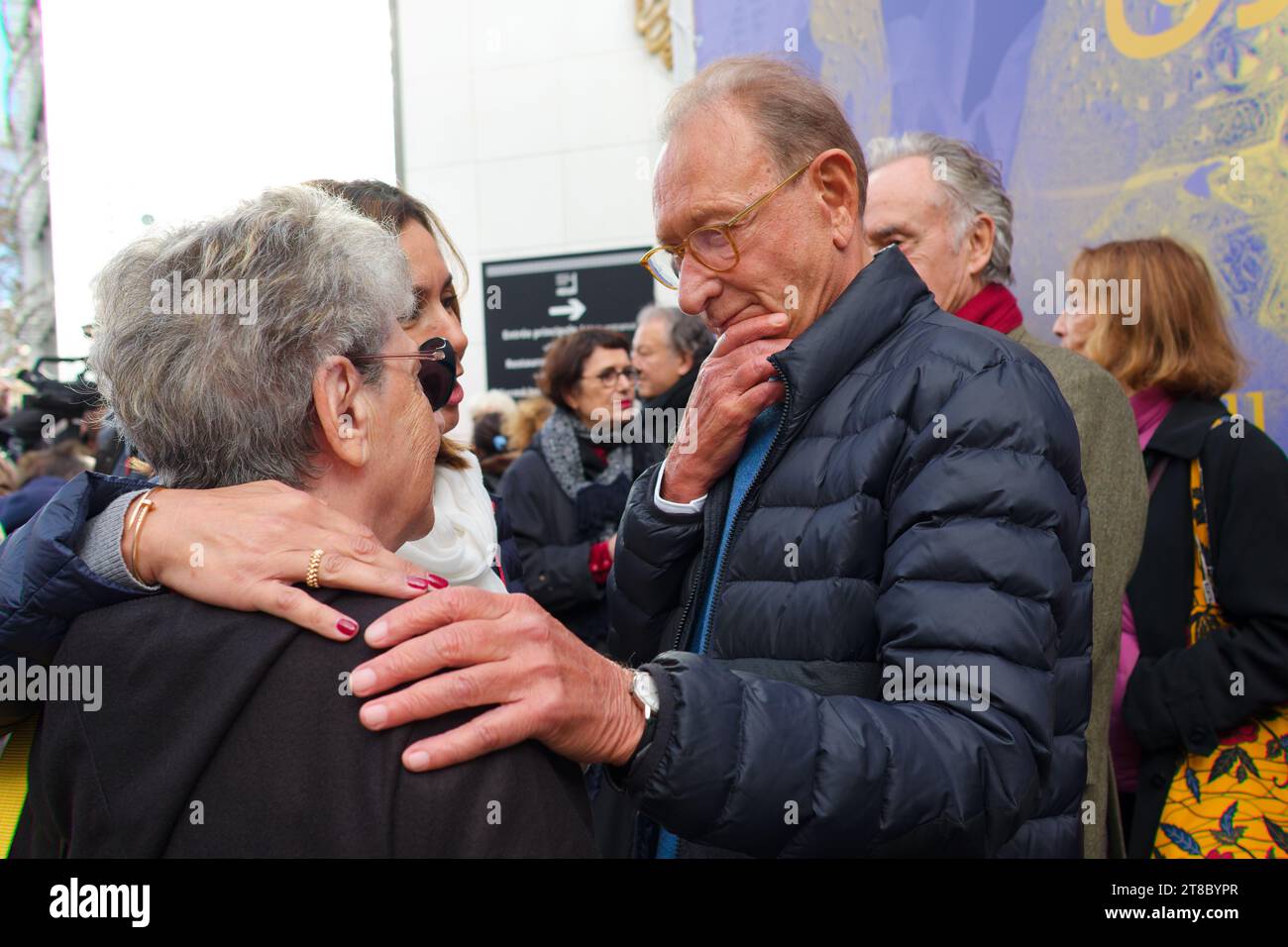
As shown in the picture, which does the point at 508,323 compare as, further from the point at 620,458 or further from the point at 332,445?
the point at 332,445

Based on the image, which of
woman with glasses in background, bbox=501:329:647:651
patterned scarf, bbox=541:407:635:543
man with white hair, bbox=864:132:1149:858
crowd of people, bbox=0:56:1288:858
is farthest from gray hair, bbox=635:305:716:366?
crowd of people, bbox=0:56:1288:858

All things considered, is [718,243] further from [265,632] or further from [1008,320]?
[1008,320]

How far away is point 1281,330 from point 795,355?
2186mm

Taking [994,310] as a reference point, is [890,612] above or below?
below

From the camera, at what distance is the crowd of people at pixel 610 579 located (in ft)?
3.97

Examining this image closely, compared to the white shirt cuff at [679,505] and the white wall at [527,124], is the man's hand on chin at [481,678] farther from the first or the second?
the white wall at [527,124]

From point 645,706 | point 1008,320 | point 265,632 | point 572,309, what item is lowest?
point 645,706

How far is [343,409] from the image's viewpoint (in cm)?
144

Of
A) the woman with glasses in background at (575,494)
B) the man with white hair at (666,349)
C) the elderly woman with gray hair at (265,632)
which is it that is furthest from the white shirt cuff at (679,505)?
the man with white hair at (666,349)

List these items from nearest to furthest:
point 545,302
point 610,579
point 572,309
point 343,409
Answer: point 343,409 → point 610,579 → point 572,309 → point 545,302

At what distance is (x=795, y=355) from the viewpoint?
1.77 meters

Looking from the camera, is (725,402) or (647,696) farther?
(725,402)

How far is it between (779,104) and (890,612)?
0.89 m

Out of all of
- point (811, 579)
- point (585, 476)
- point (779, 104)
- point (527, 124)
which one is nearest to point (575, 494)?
point (585, 476)
